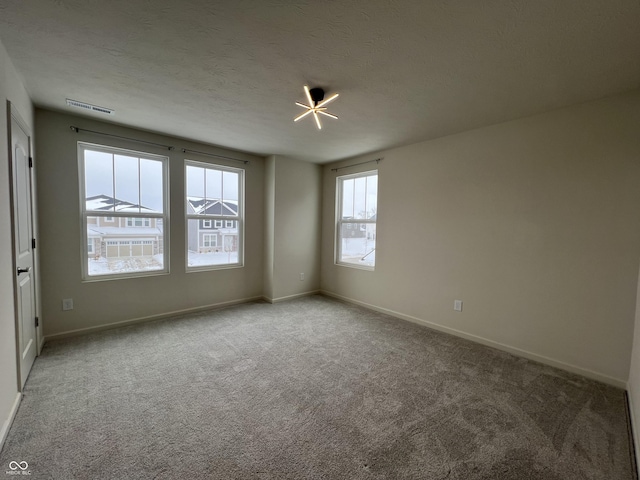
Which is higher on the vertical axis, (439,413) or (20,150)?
(20,150)

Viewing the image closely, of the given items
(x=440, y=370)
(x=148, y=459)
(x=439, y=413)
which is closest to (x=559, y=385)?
(x=440, y=370)

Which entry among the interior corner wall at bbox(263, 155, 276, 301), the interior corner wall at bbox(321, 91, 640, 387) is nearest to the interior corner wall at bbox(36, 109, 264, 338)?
the interior corner wall at bbox(263, 155, 276, 301)

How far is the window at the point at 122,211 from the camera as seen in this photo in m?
3.15

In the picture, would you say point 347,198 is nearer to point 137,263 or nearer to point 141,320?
point 137,263

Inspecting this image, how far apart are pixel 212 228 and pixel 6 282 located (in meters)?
2.47

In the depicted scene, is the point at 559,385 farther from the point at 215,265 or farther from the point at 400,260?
the point at 215,265

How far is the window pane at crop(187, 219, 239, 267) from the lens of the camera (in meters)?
3.96

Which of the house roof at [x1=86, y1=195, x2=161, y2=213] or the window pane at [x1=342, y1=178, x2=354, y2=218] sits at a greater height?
the window pane at [x1=342, y1=178, x2=354, y2=218]

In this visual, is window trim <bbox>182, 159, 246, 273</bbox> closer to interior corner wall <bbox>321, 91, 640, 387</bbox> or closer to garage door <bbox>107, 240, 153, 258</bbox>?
garage door <bbox>107, 240, 153, 258</bbox>

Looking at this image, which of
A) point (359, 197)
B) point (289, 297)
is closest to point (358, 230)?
point (359, 197)

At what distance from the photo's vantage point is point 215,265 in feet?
13.8

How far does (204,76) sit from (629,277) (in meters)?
3.83

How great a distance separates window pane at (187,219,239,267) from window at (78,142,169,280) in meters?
0.35

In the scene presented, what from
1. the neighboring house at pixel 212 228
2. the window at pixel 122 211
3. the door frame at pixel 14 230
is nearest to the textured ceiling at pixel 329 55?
the door frame at pixel 14 230
